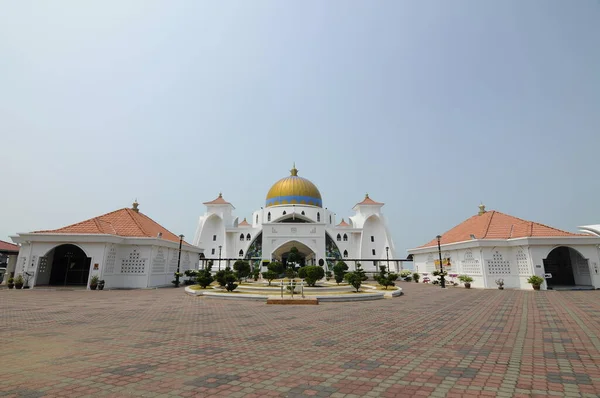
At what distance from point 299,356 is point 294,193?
4123cm

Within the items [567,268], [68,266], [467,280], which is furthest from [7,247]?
[567,268]

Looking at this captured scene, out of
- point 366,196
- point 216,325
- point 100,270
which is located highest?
point 366,196

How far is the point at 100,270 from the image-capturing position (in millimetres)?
20531

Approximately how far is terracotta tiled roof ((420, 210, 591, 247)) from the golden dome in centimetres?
2140

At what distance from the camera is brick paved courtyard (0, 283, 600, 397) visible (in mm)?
3824

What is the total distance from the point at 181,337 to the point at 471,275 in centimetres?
2285

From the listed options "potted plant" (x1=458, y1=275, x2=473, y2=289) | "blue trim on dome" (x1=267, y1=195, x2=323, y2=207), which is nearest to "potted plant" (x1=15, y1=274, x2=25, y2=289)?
"potted plant" (x1=458, y1=275, x2=473, y2=289)

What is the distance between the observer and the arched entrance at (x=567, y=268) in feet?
71.8

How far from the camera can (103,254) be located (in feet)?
68.2

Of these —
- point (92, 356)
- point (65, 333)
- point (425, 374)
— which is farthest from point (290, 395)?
point (65, 333)

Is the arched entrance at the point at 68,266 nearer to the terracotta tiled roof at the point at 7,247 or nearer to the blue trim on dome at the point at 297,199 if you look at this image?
the terracotta tiled roof at the point at 7,247

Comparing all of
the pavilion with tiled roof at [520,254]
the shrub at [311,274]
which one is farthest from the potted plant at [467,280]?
the shrub at [311,274]

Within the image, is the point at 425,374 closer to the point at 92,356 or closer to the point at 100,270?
the point at 92,356

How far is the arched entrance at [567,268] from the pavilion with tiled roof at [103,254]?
29.1 meters
